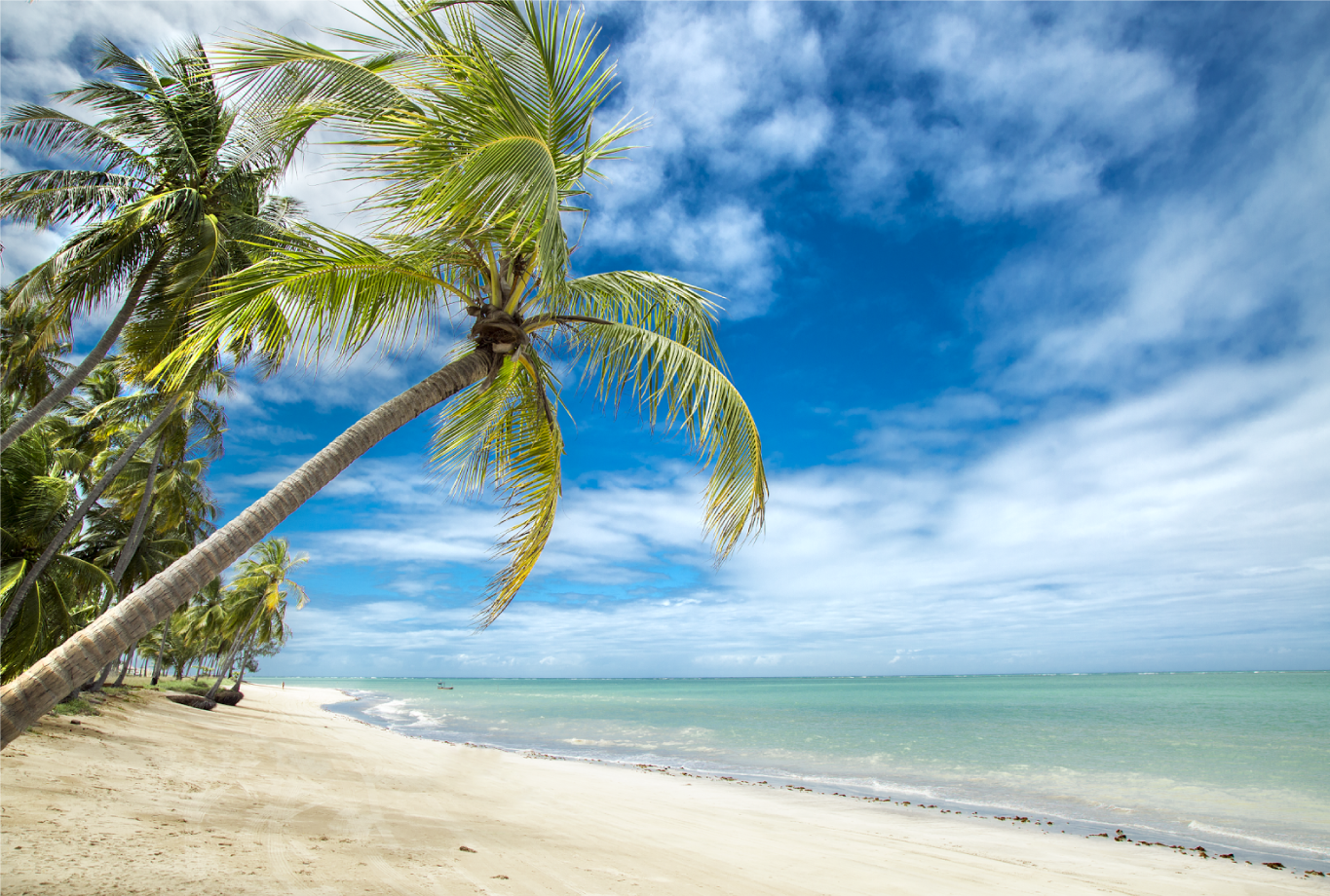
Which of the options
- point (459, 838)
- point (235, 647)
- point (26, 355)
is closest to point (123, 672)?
point (235, 647)

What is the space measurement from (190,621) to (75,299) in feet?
88.2

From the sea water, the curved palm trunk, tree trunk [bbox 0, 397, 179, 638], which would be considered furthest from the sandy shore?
the sea water

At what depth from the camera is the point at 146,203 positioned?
7051 millimetres

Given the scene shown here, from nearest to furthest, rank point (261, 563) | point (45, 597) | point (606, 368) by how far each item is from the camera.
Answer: point (606, 368), point (45, 597), point (261, 563)

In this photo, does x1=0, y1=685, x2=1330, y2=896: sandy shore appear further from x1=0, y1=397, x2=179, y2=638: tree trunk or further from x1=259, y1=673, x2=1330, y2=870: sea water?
x1=259, y1=673, x2=1330, y2=870: sea water

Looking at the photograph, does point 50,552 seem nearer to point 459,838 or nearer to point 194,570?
point 459,838

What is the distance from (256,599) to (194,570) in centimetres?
2474

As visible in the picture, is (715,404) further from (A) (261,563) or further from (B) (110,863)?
(A) (261,563)

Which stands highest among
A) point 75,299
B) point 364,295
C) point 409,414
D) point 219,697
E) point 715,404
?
point 75,299

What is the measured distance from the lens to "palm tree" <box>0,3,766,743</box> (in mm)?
3432

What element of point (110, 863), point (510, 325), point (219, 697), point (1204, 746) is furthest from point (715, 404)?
point (219, 697)

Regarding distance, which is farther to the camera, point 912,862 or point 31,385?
point 31,385

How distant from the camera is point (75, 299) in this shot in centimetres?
752

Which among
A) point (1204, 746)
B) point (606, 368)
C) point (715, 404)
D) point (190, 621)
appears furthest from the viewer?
point (190, 621)
